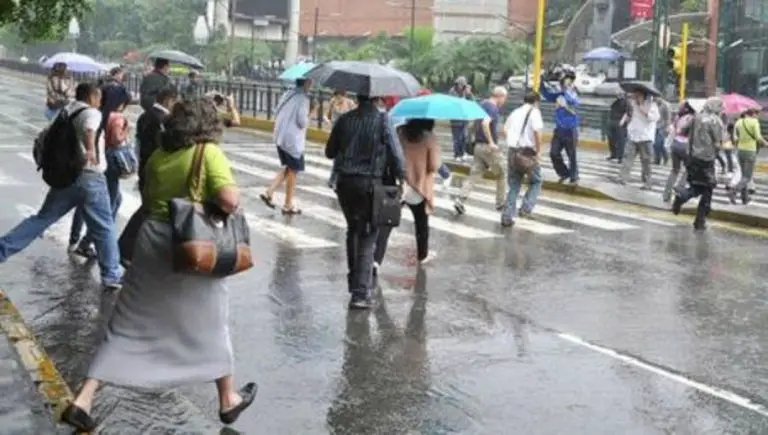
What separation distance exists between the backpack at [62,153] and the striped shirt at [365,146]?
191 cm

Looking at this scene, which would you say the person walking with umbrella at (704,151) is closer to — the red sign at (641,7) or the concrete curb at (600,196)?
the concrete curb at (600,196)

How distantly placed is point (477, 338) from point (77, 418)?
3295 millimetres

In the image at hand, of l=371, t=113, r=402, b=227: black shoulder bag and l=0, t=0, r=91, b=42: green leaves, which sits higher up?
l=0, t=0, r=91, b=42: green leaves

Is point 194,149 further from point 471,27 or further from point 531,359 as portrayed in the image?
point 471,27

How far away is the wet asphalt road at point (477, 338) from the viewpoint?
20.6ft

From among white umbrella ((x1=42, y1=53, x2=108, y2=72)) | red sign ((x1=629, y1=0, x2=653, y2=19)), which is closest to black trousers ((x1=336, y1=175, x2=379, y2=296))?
white umbrella ((x1=42, y1=53, x2=108, y2=72))

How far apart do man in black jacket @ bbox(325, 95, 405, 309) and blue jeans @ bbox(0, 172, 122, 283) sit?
71.9 inches

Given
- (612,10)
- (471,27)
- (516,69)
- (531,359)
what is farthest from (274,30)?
(531,359)

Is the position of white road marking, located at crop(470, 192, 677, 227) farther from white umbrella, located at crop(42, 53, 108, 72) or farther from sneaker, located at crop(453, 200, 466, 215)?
white umbrella, located at crop(42, 53, 108, 72)

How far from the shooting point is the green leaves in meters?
7.29

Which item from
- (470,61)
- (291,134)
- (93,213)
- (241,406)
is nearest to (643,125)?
(291,134)

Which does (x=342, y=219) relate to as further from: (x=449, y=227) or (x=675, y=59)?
(x=675, y=59)

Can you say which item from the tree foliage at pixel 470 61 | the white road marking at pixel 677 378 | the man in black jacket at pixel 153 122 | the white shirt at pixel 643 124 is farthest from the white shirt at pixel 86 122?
the tree foliage at pixel 470 61

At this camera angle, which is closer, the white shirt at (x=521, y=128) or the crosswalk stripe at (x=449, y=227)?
the crosswalk stripe at (x=449, y=227)
